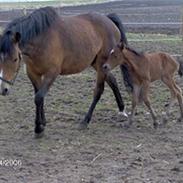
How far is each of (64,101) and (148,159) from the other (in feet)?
11.6

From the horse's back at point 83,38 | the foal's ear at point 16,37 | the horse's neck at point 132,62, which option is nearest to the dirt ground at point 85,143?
the horse's neck at point 132,62

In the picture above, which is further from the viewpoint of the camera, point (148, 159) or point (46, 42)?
point (46, 42)

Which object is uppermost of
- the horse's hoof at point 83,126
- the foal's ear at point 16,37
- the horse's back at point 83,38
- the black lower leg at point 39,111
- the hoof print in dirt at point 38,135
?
the foal's ear at point 16,37

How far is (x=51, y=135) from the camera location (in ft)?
25.7

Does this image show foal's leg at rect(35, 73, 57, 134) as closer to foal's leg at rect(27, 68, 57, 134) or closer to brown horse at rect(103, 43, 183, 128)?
foal's leg at rect(27, 68, 57, 134)

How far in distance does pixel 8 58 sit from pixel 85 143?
1417 millimetres

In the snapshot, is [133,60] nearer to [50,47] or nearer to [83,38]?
[83,38]

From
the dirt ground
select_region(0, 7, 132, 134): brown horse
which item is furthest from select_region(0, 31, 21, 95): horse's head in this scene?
the dirt ground

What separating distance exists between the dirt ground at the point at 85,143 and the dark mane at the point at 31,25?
4.34 ft

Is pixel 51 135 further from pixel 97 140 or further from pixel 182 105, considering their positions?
pixel 182 105

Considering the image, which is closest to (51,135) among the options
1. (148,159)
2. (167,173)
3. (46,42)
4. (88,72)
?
(46,42)

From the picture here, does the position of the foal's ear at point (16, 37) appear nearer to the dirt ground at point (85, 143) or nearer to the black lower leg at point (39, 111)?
the black lower leg at point (39, 111)

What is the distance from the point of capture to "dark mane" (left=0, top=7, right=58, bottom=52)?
746cm

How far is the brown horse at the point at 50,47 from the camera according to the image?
7273mm
